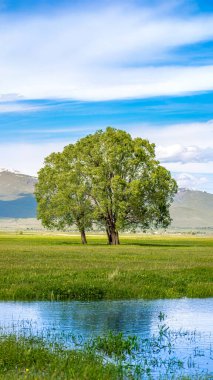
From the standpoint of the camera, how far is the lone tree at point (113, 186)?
313ft

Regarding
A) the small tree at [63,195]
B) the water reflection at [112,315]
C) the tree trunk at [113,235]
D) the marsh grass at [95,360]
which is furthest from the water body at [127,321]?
the small tree at [63,195]

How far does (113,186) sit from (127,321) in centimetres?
6880

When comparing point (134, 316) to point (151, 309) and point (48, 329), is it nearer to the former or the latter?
point (151, 309)

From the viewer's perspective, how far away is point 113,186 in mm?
94188

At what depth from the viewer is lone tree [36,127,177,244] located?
95.4 meters

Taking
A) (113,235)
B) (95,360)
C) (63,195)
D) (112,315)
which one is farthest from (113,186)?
(95,360)

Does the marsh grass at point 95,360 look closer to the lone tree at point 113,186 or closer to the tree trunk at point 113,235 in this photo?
the lone tree at point 113,186

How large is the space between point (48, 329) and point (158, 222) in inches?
2999

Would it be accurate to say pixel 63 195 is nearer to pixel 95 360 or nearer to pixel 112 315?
pixel 112 315

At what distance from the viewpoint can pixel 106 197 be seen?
3812 inches

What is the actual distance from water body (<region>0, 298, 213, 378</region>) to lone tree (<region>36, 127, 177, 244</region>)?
6246 cm

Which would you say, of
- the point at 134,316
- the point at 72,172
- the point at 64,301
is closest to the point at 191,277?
the point at 64,301

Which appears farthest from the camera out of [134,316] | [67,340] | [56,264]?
[56,264]

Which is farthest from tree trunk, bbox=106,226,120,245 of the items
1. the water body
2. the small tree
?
the water body
